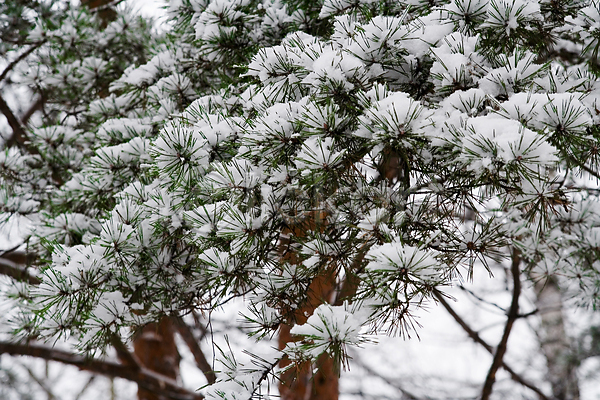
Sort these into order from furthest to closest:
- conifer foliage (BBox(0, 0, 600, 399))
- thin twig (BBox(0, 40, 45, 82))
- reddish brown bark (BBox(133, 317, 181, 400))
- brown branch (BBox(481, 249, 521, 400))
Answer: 1. reddish brown bark (BBox(133, 317, 181, 400))
2. thin twig (BBox(0, 40, 45, 82))
3. brown branch (BBox(481, 249, 521, 400))
4. conifer foliage (BBox(0, 0, 600, 399))

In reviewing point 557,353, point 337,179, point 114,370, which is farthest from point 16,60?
point 557,353

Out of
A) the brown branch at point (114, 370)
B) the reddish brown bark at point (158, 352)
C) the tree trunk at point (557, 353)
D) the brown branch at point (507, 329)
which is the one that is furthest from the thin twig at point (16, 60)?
the tree trunk at point (557, 353)

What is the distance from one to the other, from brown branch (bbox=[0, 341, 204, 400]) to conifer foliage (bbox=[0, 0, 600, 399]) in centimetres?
98

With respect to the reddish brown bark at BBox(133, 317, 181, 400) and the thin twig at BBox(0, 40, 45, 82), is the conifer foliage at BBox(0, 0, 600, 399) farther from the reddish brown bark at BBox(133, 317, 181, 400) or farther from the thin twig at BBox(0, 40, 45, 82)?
the reddish brown bark at BBox(133, 317, 181, 400)

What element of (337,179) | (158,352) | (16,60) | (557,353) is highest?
(16,60)

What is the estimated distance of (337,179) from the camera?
1.24 m

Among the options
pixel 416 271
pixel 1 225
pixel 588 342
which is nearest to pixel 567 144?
pixel 416 271

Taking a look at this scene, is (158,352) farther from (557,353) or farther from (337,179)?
(557,353)

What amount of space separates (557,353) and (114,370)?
13.2ft

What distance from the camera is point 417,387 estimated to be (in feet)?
16.2

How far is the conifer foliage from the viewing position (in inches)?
43.7

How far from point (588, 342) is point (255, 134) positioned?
174 inches

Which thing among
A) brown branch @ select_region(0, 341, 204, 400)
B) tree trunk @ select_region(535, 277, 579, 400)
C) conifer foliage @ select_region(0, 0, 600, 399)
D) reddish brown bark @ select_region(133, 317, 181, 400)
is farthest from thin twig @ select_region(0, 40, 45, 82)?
tree trunk @ select_region(535, 277, 579, 400)

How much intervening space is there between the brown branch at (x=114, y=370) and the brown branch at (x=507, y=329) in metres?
1.62
